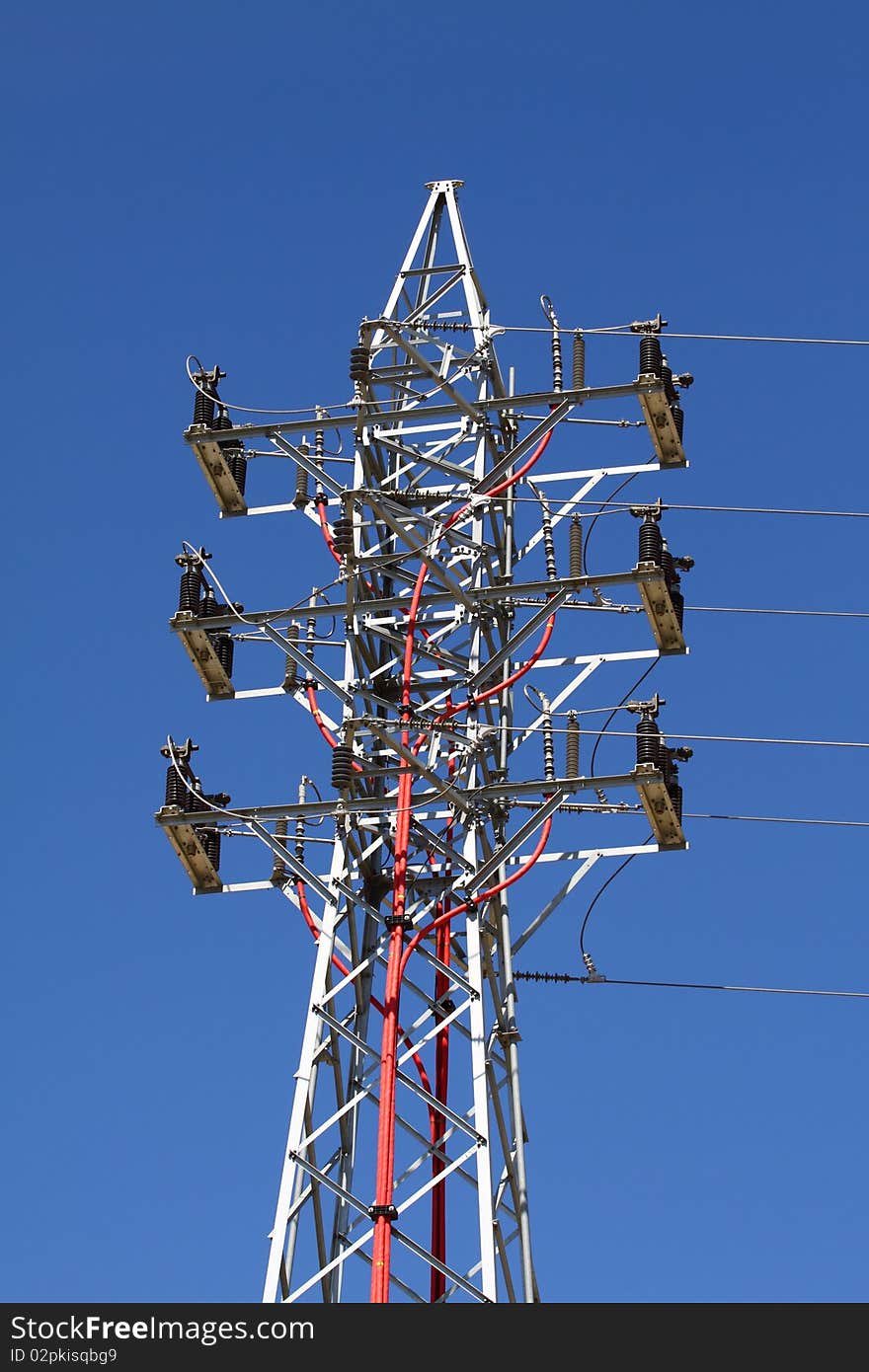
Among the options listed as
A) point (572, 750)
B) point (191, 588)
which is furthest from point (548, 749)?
point (191, 588)

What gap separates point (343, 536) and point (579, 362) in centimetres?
302

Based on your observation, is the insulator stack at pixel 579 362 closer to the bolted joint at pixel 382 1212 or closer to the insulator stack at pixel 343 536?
the insulator stack at pixel 343 536

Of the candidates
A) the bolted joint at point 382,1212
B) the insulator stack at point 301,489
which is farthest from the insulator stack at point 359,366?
the bolted joint at point 382,1212

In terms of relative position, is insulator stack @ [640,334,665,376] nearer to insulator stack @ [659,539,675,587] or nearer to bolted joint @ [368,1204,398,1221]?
insulator stack @ [659,539,675,587]

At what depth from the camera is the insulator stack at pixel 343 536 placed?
2854 cm

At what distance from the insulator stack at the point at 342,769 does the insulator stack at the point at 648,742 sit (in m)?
2.77

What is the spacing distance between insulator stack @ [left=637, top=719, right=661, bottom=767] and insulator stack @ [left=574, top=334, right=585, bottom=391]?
3.70m

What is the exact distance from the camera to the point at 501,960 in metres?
27.3

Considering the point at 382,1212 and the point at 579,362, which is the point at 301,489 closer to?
the point at 579,362

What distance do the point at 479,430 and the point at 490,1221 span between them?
28.1ft

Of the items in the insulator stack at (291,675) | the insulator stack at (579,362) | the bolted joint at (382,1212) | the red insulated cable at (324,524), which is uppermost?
the insulator stack at (579,362)

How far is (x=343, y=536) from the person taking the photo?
28688mm
